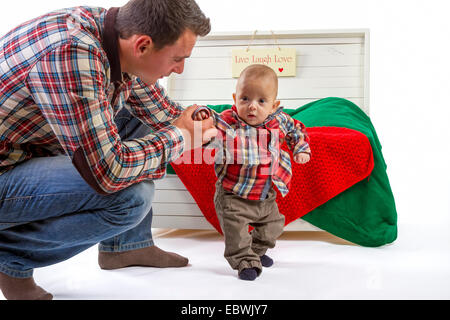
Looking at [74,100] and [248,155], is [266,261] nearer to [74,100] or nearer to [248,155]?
[248,155]

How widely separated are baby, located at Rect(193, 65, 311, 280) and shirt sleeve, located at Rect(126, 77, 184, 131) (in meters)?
Result: 0.16

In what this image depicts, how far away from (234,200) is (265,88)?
0.37 metres

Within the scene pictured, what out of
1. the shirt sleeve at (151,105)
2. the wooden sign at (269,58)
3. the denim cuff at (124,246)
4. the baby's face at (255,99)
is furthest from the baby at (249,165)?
the wooden sign at (269,58)

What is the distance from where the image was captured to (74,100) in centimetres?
105

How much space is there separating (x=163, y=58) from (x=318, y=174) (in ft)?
3.18

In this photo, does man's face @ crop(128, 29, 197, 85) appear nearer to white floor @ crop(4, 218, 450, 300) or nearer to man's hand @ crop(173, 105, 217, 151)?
man's hand @ crop(173, 105, 217, 151)

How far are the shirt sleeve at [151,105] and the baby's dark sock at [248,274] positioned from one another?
0.53 metres

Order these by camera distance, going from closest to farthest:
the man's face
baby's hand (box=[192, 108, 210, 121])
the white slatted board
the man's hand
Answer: the man's face < the man's hand < baby's hand (box=[192, 108, 210, 121]) < the white slatted board

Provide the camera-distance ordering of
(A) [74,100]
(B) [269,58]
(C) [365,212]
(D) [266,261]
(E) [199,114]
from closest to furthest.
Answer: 1. (A) [74,100]
2. (E) [199,114]
3. (D) [266,261]
4. (C) [365,212]
5. (B) [269,58]

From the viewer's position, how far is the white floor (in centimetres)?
134

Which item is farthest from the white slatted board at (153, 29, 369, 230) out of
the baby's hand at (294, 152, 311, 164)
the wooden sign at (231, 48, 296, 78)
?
the baby's hand at (294, 152, 311, 164)

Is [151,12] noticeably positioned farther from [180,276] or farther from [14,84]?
[180,276]

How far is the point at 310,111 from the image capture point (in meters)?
2.54

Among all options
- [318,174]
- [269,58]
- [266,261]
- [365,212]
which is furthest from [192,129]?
[269,58]
